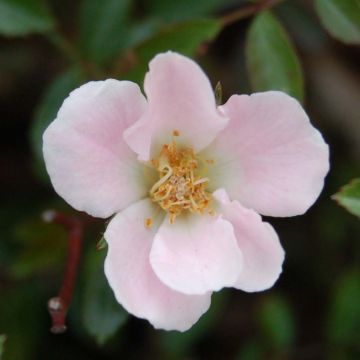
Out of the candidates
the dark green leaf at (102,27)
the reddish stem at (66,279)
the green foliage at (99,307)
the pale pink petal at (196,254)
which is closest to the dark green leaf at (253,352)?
the green foliage at (99,307)

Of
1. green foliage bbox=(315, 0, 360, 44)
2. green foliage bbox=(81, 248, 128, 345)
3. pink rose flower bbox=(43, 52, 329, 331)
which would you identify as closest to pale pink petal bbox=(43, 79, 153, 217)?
pink rose flower bbox=(43, 52, 329, 331)

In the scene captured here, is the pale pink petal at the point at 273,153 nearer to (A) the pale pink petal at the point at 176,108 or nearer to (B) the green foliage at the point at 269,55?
(A) the pale pink petal at the point at 176,108

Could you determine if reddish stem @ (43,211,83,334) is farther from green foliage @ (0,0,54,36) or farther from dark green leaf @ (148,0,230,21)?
dark green leaf @ (148,0,230,21)

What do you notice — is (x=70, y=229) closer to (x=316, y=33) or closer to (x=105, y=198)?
(x=105, y=198)

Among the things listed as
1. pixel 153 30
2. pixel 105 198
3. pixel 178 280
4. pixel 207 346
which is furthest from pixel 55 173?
pixel 207 346

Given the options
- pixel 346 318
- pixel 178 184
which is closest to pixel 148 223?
pixel 178 184

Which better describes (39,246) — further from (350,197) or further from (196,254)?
(350,197)
